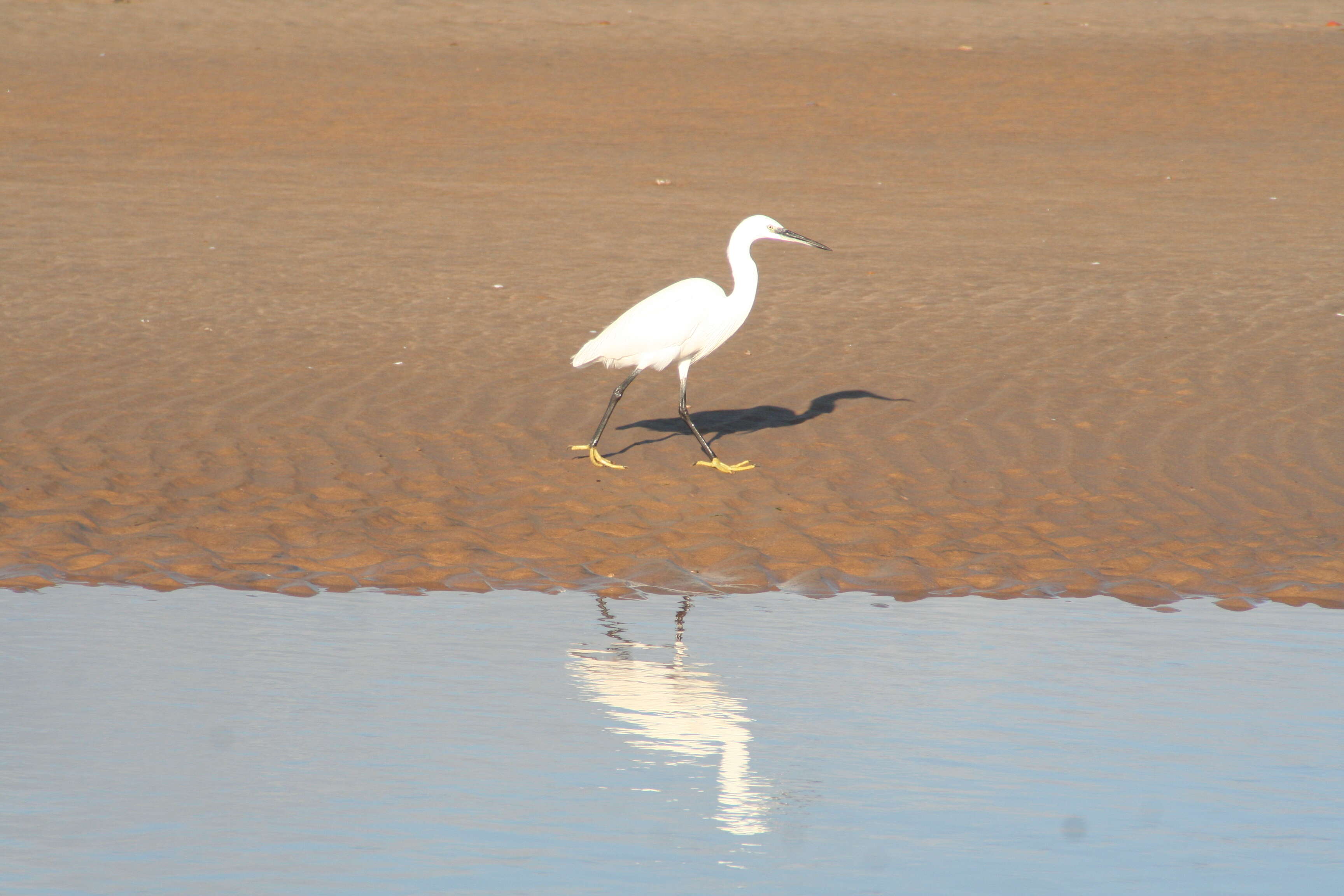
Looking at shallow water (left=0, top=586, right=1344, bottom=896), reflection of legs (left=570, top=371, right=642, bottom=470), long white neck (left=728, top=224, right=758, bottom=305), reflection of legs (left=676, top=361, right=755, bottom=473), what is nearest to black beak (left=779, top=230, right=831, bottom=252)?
long white neck (left=728, top=224, right=758, bottom=305)

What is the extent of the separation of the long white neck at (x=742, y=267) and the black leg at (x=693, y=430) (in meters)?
0.54

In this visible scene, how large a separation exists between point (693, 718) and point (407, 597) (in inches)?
70.1

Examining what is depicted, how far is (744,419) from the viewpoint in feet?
31.1

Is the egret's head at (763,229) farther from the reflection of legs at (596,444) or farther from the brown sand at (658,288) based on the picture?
the brown sand at (658,288)

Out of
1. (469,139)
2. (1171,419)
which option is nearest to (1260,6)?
(469,139)

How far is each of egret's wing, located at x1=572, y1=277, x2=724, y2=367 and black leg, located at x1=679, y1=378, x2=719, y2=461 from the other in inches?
10.1

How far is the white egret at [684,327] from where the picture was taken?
838cm

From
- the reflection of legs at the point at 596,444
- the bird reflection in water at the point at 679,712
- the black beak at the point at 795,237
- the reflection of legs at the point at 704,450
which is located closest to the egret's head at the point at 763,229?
the black beak at the point at 795,237

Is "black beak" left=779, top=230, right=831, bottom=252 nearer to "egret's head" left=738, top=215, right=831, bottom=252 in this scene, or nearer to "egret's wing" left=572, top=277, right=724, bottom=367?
"egret's head" left=738, top=215, right=831, bottom=252

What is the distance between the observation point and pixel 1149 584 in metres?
6.69

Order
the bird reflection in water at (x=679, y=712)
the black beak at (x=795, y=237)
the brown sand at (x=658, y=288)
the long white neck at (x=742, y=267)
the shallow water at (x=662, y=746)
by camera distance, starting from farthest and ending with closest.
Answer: the long white neck at (x=742, y=267)
the black beak at (x=795, y=237)
the brown sand at (x=658, y=288)
the bird reflection in water at (x=679, y=712)
the shallow water at (x=662, y=746)

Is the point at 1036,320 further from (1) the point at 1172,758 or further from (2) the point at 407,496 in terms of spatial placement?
(1) the point at 1172,758

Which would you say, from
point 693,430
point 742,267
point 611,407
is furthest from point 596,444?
point 742,267

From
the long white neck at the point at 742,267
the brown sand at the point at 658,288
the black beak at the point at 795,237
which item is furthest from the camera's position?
the long white neck at the point at 742,267
